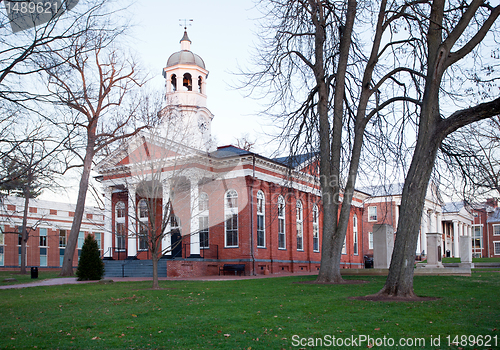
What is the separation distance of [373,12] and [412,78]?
114 inches

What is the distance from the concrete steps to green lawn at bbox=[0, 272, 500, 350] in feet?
41.7

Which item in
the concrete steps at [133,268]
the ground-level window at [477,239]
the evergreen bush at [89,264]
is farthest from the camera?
the ground-level window at [477,239]

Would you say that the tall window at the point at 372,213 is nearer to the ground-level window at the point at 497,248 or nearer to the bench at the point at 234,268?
the ground-level window at the point at 497,248

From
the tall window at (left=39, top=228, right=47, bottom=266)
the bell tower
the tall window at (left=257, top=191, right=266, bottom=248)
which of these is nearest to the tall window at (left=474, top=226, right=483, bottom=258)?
the tall window at (left=257, top=191, right=266, bottom=248)

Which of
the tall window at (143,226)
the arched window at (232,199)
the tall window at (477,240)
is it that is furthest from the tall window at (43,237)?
the tall window at (477,240)

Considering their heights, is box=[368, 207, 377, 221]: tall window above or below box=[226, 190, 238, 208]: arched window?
below

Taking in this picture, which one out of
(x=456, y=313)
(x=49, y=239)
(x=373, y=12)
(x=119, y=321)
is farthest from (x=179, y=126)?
(x=49, y=239)

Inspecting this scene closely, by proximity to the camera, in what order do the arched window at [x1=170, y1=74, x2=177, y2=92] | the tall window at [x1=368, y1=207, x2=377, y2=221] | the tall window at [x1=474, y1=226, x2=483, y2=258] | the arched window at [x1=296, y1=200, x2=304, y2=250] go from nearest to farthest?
the arched window at [x1=170, y1=74, x2=177, y2=92], the arched window at [x1=296, y1=200, x2=304, y2=250], the tall window at [x1=368, y1=207, x2=377, y2=221], the tall window at [x1=474, y1=226, x2=483, y2=258]

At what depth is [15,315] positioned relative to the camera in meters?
10.9

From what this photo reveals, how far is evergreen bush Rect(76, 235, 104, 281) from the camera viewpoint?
2267cm

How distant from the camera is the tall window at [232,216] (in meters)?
28.9

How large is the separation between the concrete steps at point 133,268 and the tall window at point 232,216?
4443mm

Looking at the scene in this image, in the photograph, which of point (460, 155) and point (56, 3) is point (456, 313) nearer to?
point (460, 155)

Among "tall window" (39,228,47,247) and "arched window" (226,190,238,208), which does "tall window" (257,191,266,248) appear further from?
"tall window" (39,228,47,247)
